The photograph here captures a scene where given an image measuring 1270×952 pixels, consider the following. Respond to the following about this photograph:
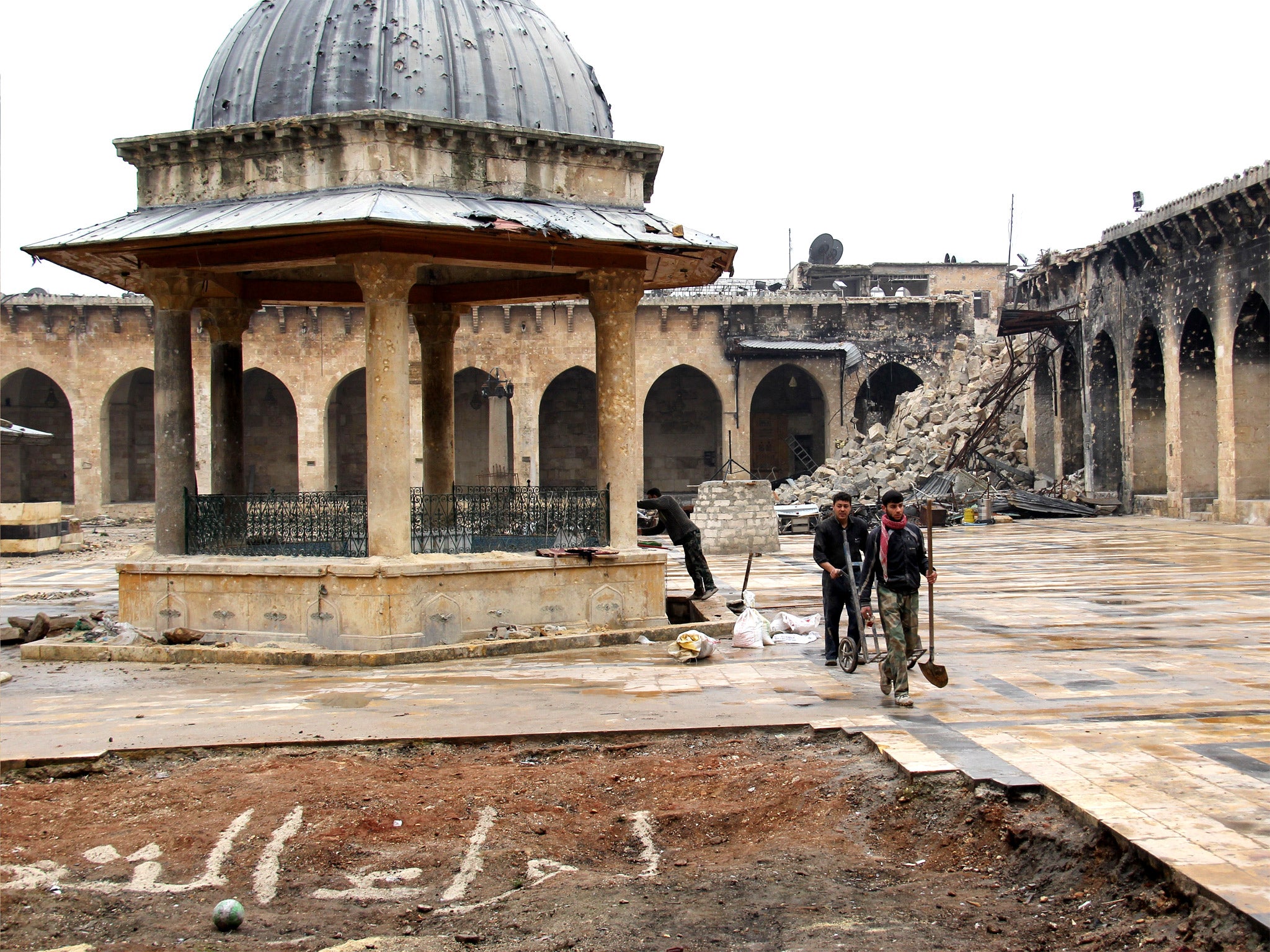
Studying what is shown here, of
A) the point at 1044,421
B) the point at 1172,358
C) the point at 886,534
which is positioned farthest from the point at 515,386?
the point at 886,534

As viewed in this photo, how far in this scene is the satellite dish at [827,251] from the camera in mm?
43625

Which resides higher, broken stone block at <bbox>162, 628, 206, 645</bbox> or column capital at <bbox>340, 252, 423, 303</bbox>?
column capital at <bbox>340, 252, 423, 303</bbox>

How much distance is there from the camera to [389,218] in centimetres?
909

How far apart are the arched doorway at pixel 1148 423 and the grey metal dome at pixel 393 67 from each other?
22.2 metres

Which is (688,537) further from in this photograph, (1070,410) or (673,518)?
(1070,410)

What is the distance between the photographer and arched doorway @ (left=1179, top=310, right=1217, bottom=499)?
2731cm

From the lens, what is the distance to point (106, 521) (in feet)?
111

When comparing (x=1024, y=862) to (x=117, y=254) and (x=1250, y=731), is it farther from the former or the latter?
Answer: (x=117, y=254)

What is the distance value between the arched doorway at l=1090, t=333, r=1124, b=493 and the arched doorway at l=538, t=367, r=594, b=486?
48.6 ft

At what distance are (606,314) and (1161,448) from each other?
23392mm

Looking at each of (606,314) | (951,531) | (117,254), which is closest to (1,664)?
(117,254)

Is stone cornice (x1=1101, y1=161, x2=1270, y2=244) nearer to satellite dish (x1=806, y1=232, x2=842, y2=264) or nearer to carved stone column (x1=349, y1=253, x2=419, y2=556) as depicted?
satellite dish (x1=806, y1=232, x2=842, y2=264)

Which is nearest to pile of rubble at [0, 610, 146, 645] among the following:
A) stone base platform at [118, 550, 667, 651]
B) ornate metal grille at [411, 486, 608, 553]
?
stone base platform at [118, 550, 667, 651]

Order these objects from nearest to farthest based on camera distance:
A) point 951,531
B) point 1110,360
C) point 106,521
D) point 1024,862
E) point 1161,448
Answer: point 1024,862, point 951,531, point 1161,448, point 1110,360, point 106,521
